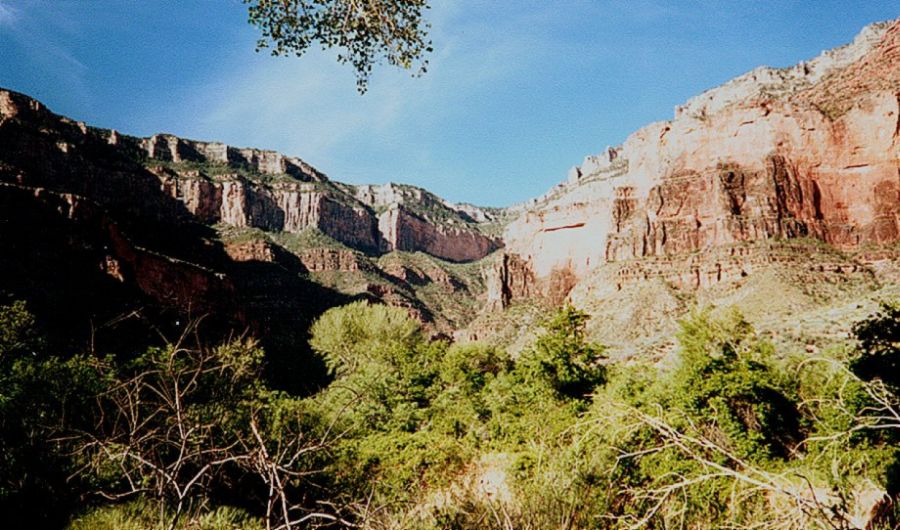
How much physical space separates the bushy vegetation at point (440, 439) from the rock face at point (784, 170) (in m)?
40.7

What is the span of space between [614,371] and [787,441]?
8367 millimetres

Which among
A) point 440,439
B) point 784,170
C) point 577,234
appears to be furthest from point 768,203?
point 440,439

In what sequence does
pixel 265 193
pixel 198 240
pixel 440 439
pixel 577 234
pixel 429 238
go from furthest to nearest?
pixel 429 238 < pixel 265 193 < pixel 577 234 < pixel 198 240 < pixel 440 439

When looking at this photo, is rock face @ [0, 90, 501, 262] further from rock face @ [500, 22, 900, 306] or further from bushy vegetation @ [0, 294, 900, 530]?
rock face @ [500, 22, 900, 306]

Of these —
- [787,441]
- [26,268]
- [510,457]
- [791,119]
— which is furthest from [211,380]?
[791,119]

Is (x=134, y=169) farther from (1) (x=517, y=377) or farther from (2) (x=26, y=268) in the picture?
(1) (x=517, y=377)

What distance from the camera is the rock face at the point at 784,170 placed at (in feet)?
182

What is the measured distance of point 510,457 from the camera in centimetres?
1445

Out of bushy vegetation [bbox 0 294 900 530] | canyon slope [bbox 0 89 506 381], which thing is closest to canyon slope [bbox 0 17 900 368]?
canyon slope [bbox 0 89 506 381]

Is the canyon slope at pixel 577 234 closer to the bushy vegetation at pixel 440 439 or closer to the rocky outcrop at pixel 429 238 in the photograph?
the bushy vegetation at pixel 440 439

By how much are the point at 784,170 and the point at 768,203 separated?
300 inches

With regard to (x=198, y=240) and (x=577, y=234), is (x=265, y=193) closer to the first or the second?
(x=198, y=240)

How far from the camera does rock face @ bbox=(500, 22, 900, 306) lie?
182 feet

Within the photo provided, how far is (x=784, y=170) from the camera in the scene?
60656 millimetres
